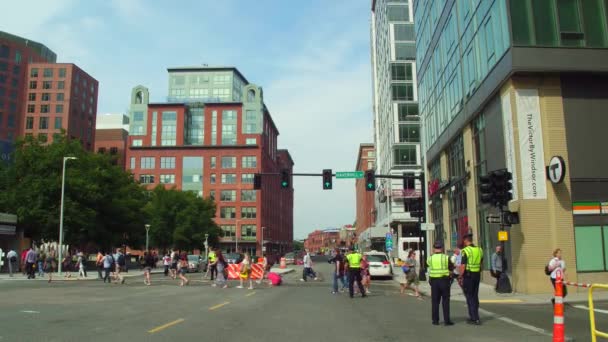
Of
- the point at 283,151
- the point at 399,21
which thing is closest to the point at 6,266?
the point at 399,21

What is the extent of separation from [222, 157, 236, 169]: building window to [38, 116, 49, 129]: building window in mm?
39056

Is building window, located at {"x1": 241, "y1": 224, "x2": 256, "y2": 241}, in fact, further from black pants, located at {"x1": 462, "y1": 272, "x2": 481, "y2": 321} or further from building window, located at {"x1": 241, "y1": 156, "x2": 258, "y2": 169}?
black pants, located at {"x1": 462, "y1": 272, "x2": 481, "y2": 321}

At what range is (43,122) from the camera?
368 ft

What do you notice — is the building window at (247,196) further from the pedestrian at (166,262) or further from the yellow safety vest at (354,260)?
the yellow safety vest at (354,260)

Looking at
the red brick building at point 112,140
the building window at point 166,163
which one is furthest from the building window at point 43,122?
the building window at point 166,163

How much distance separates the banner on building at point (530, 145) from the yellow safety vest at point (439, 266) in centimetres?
968

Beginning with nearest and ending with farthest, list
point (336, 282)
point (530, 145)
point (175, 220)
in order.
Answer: point (530, 145) < point (336, 282) < point (175, 220)

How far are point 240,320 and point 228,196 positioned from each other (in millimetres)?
96597

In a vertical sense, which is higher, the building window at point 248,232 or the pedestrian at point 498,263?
the building window at point 248,232

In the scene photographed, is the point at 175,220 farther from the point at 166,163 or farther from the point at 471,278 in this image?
the point at 471,278

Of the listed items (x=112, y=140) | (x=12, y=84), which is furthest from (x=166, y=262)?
(x=112, y=140)

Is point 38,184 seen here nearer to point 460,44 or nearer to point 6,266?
point 6,266

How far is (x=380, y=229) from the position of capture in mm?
70500

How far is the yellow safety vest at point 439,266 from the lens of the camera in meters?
11.2
